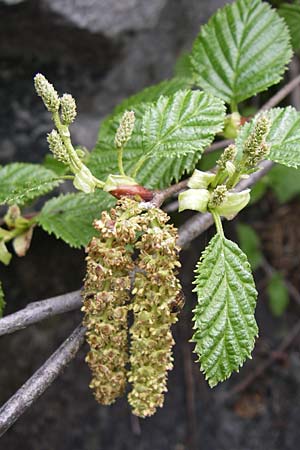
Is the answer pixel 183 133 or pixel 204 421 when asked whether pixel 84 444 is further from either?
pixel 183 133

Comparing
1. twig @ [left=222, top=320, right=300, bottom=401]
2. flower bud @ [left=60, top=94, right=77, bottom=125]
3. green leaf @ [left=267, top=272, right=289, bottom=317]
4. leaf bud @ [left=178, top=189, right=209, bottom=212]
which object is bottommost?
twig @ [left=222, top=320, right=300, bottom=401]

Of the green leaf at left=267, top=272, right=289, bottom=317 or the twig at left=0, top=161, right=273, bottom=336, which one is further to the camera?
the green leaf at left=267, top=272, right=289, bottom=317

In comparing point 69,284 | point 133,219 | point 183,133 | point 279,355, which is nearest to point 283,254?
point 279,355

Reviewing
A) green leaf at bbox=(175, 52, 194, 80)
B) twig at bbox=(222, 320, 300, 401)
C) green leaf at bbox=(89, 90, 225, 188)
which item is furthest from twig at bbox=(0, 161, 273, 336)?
twig at bbox=(222, 320, 300, 401)

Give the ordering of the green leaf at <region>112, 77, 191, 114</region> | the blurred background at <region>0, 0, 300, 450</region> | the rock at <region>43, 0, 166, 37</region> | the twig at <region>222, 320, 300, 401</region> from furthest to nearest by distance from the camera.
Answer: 1. the twig at <region>222, 320, 300, 401</region>
2. the blurred background at <region>0, 0, 300, 450</region>
3. the rock at <region>43, 0, 166, 37</region>
4. the green leaf at <region>112, 77, 191, 114</region>

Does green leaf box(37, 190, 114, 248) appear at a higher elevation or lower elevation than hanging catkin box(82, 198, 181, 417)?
lower

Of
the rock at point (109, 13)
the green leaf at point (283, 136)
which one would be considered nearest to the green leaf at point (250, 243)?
the rock at point (109, 13)

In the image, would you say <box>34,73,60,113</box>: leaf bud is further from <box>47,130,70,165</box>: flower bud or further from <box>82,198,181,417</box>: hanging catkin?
<box>82,198,181,417</box>: hanging catkin
